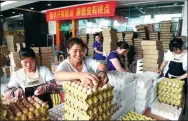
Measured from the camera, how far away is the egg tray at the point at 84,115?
106 centimetres

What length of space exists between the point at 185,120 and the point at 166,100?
1.47 m

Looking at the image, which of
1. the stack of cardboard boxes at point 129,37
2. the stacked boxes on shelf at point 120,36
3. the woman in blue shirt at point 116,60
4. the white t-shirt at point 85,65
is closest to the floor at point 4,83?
the woman in blue shirt at point 116,60

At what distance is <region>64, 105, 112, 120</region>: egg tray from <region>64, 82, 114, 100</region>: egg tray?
12 centimetres

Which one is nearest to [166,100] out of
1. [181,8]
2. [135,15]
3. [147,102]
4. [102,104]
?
[147,102]

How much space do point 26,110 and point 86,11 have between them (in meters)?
7.18

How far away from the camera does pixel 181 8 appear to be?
6.59 metres

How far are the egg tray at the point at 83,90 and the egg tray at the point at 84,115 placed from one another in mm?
117

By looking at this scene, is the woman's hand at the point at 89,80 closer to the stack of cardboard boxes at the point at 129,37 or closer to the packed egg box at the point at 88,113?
the packed egg box at the point at 88,113

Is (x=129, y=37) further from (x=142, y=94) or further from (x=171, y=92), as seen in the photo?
(x=142, y=94)

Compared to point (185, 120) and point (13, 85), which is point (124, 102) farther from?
point (185, 120)

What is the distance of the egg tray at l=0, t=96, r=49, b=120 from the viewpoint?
1015 millimetres

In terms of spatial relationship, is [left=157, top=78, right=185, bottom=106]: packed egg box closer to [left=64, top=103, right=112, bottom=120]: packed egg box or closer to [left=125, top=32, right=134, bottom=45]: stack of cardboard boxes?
[left=64, top=103, right=112, bottom=120]: packed egg box

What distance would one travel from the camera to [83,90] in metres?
1.04

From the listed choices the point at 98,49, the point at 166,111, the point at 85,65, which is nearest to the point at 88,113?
the point at 85,65
